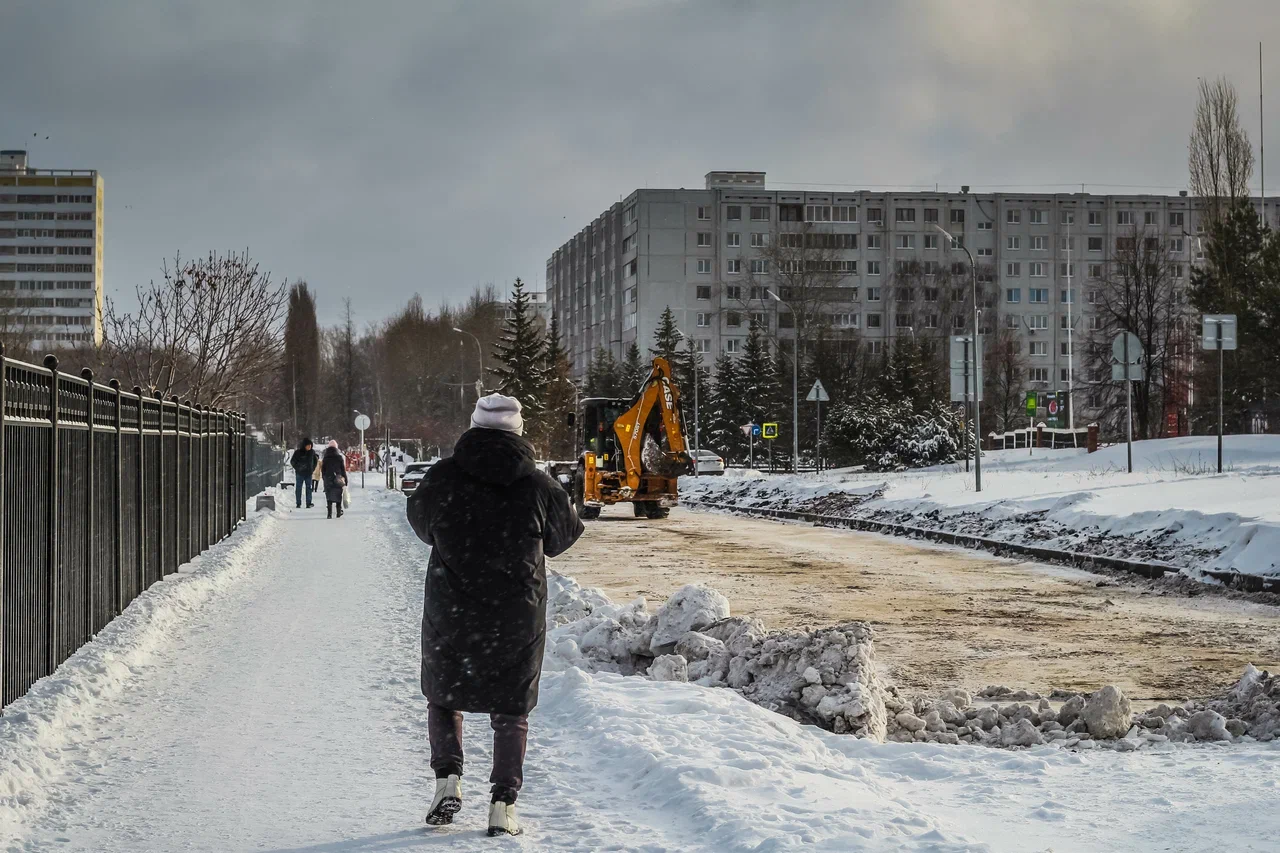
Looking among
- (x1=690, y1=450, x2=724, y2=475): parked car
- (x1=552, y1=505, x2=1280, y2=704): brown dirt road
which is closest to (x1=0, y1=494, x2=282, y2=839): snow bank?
(x1=552, y1=505, x2=1280, y2=704): brown dirt road

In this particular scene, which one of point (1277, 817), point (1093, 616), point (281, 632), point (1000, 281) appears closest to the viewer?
point (1277, 817)

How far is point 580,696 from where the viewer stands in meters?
7.88

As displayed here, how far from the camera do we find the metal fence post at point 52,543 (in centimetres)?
872

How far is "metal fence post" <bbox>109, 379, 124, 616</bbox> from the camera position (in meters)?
11.5

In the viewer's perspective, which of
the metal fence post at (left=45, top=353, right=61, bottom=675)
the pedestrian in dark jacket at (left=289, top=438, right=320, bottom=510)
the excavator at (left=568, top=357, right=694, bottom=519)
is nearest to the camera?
the metal fence post at (left=45, top=353, right=61, bottom=675)

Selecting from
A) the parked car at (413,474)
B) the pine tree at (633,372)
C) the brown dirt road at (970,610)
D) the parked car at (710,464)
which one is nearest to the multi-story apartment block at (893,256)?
the pine tree at (633,372)

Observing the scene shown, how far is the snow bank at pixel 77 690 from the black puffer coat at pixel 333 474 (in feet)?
50.1

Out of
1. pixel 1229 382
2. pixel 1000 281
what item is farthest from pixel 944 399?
pixel 1000 281

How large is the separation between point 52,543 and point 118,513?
10.1 ft

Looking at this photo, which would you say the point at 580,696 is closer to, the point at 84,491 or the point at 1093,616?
the point at 84,491

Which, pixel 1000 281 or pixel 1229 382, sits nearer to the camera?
pixel 1229 382

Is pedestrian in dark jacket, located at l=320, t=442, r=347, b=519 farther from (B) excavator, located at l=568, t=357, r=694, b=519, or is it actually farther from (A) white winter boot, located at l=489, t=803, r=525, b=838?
(A) white winter boot, located at l=489, t=803, r=525, b=838

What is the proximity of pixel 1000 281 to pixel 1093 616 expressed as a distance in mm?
99010

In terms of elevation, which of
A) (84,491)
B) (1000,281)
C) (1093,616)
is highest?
(1000,281)
